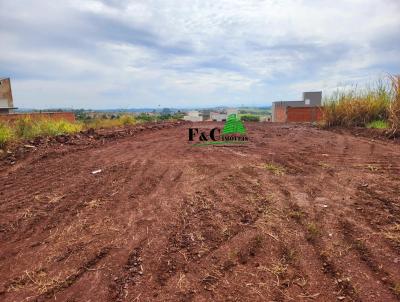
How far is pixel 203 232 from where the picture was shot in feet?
8.41

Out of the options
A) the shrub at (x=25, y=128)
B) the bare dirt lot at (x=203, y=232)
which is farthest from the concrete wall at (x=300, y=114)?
the shrub at (x=25, y=128)

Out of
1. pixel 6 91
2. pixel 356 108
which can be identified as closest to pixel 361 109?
pixel 356 108

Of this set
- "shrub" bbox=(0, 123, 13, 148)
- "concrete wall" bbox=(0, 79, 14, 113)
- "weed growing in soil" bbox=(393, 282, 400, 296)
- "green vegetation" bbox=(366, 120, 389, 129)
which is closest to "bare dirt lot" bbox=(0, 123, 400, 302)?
"weed growing in soil" bbox=(393, 282, 400, 296)

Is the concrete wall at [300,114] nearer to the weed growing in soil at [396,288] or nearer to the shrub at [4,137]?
the shrub at [4,137]

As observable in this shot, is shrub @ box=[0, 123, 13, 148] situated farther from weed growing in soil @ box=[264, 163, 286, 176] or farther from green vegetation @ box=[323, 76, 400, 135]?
green vegetation @ box=[323, 76, 400, 135]

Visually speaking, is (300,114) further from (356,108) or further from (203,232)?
(203,232)

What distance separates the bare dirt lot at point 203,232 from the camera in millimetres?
1931

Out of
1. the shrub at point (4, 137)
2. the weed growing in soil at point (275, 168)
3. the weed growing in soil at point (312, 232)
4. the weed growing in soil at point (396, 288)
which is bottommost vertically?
the weed growing in soil at point (396, 288)

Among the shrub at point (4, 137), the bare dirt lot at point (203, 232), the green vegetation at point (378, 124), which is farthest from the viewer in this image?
the green vegetation at point (378, 124)

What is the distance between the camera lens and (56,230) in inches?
107

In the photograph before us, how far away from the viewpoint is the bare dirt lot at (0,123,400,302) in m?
1.93

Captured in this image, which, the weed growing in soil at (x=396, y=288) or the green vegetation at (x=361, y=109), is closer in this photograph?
the weed growing in soil at (x=396, y=288)

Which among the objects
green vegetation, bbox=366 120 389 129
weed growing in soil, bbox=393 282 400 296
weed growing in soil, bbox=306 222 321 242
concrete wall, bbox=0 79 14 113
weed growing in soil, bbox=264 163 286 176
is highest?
concrete wall, bbox=0 79 14 113

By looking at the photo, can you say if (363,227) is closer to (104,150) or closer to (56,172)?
Result: (56,172)
